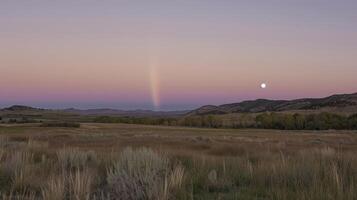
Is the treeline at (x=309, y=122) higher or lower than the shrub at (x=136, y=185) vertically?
lower

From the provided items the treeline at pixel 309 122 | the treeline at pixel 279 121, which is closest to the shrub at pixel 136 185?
the treeline at pixel 279 121

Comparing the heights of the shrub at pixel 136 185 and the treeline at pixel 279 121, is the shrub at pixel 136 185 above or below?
above

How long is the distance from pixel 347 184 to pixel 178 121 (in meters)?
107

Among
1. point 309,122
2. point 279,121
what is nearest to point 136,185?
point 309,122

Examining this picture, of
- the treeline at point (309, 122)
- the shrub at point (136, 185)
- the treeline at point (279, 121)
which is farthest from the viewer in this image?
the treeline at point (279, 121)

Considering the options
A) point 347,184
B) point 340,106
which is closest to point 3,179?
point 347,184

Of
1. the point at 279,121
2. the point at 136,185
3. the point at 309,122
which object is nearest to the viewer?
the point at 136,185

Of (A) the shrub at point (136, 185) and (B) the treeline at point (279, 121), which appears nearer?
(A) the shrub at point (136, 185)

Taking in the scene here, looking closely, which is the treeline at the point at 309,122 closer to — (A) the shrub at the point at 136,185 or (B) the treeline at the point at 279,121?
(B) the treeline at the point at 279,121

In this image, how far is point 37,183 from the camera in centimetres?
769

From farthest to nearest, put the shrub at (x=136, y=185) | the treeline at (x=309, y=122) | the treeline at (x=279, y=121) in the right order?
1. the treeline at (x=279, y=121)
2. the treeline at (x=309, y=122)
3. the shrub at (x=136, y=185)

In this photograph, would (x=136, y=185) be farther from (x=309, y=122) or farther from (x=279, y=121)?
(x=279, y=121)

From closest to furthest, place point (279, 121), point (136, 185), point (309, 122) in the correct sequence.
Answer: point (136, 185) → point (309, 122) → point (279, 121)

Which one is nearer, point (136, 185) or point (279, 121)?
point (136, 185)
